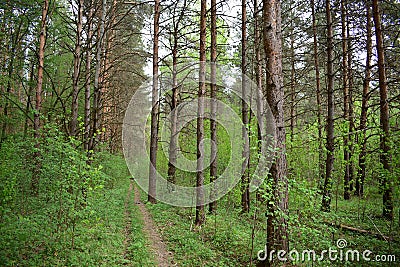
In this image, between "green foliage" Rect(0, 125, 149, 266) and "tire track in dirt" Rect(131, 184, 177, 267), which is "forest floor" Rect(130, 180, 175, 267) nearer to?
"tire track in dirt" Rect(131, 184, 177, 267)

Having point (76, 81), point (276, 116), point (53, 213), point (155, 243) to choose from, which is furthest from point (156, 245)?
point (76, 81)

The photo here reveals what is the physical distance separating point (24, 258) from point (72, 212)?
1056mm


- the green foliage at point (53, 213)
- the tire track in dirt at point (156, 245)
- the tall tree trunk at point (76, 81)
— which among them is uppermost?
the tall tree trunk at point (76, 81)

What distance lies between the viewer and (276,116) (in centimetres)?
530

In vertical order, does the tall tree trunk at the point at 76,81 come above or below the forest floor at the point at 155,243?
above

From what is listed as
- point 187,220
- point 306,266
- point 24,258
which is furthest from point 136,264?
point 187,220

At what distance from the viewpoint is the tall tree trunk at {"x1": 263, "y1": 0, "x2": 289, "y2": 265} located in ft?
16.7

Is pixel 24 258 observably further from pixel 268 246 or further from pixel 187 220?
pixel 187 220

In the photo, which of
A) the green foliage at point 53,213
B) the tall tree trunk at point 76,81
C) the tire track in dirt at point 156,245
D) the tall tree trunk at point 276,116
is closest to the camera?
the green foliage at point 53,213
